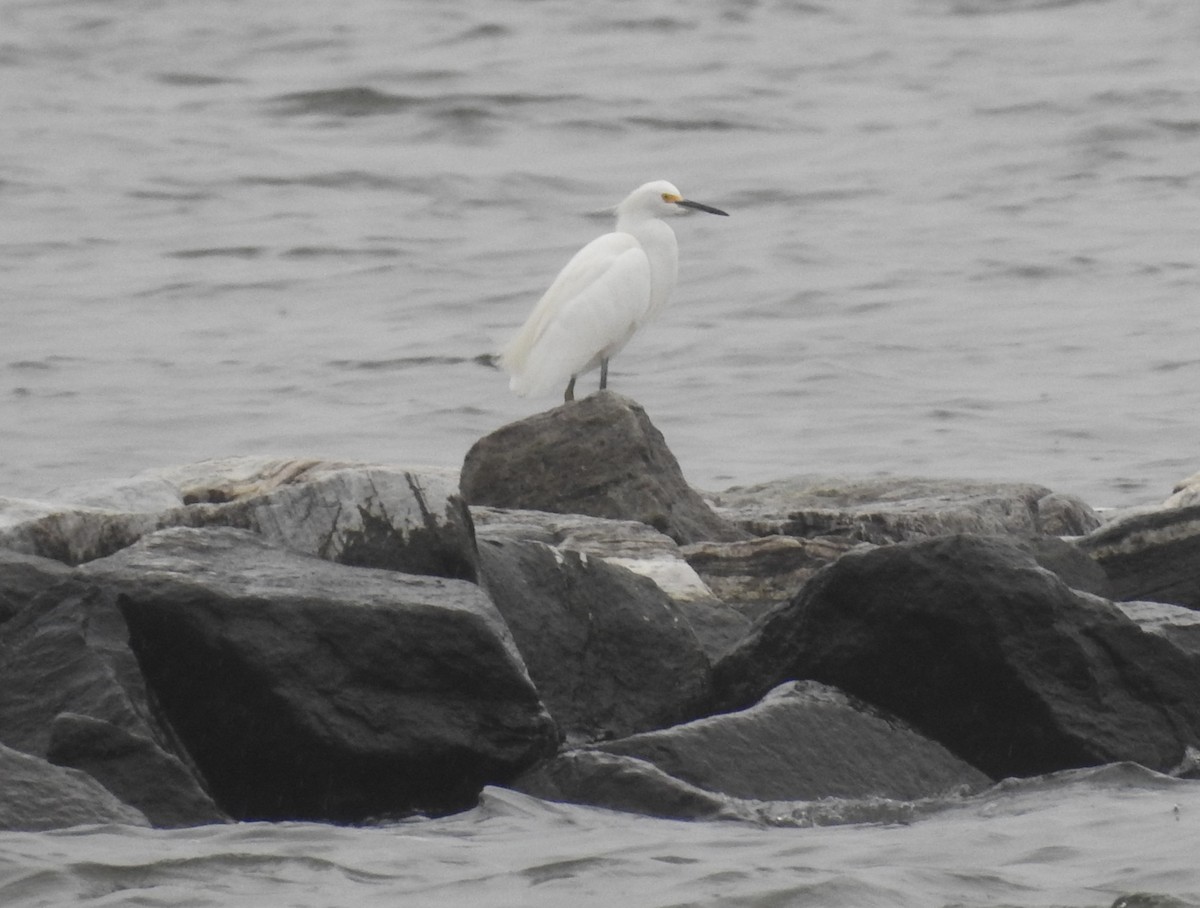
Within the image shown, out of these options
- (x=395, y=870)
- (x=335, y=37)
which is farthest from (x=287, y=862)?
(x=335, y=37)

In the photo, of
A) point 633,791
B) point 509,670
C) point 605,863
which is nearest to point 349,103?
point 509,670

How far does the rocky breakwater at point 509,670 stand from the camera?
487 centimetres

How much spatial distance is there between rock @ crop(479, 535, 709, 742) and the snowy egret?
4689 mm

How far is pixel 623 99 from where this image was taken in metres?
23.6

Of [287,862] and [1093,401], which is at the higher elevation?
[287,862]

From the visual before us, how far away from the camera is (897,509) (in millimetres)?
7512

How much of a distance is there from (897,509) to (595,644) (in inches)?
83.9

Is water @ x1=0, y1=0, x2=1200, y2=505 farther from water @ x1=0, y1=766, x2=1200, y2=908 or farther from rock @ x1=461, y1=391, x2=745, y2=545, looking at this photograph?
water @ x1=0, y1=766, x2=1200, y2=908

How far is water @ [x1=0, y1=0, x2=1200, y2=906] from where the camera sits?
15.2ft

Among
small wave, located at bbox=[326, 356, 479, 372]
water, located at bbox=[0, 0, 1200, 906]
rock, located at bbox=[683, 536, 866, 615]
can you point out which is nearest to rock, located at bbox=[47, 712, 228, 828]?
water, located at bbox=[0, 0, 1200, 906]

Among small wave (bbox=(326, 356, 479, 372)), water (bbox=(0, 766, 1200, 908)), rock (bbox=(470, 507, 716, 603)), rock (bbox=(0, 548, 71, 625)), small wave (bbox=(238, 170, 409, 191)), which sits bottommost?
small wave (bbox=(326, 356, 479, 372))

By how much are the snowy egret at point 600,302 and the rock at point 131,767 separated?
5.82 meters

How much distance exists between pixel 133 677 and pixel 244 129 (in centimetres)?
1826

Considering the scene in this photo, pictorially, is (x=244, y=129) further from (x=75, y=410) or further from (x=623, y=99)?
(x=75, y=410)
